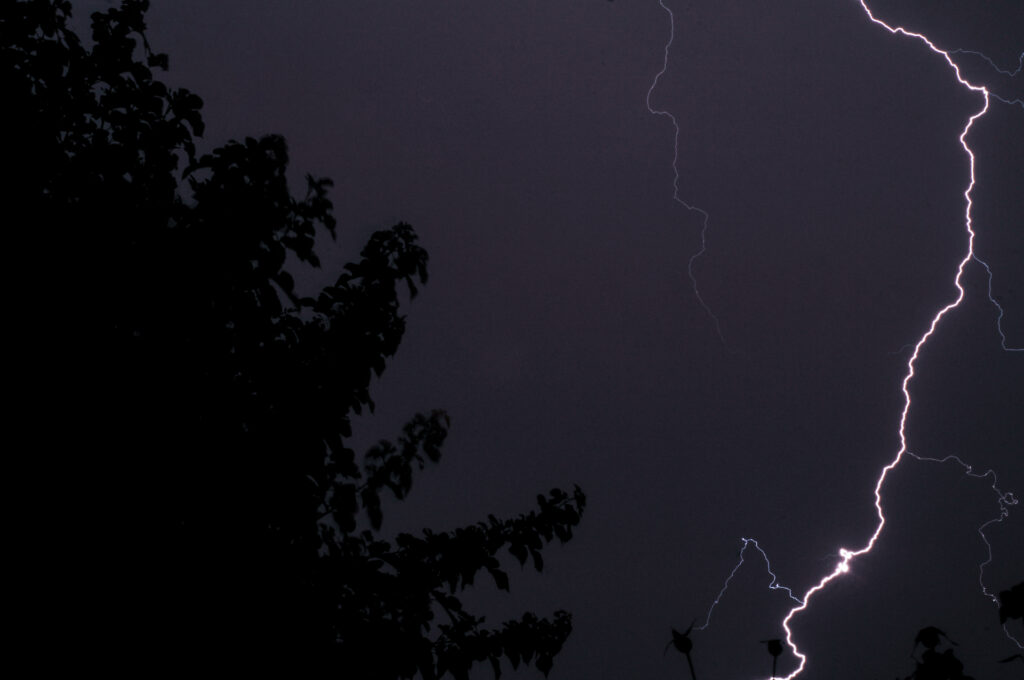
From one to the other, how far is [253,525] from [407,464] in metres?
0.48

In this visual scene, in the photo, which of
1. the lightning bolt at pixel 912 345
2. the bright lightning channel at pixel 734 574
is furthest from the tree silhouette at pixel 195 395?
the lightning bolt at pixel 912 345

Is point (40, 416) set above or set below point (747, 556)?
below

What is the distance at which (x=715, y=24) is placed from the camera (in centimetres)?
385

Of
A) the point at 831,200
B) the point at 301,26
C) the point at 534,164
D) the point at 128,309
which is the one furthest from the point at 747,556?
the point at 301,26

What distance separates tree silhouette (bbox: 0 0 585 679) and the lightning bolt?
2.72m

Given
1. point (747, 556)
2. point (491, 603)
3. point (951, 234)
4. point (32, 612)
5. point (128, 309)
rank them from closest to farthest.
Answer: point (32, 612) → point (128, 309) → point (491, 603) → point (747, 556) → point (951, 234)

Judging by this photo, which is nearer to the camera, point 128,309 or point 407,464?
point 128,309

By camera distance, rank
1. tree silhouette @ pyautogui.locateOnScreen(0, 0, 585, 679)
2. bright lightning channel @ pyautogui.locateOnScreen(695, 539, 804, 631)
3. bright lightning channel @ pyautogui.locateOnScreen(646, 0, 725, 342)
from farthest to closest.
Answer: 1. bright lightning channel @ pyautogui.locateOnScreen(646, 0, 725, 342)
2. bright lightning channel @ pyautogui.locateOnScreen(695, 539, 804, 631)
3. tree silhouette @ pyautogui.locateOnScreen(0, 0, 585, 679)

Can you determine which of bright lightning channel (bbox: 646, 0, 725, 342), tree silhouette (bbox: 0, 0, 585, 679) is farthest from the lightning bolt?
tree silhouette (bbox: 0, 0, 585, 679)

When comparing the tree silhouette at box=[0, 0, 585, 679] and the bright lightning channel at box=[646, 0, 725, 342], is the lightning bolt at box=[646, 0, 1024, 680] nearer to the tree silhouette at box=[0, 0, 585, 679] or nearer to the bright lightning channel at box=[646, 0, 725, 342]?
the bright lightning channel at box=[646, 0, 725, 342]

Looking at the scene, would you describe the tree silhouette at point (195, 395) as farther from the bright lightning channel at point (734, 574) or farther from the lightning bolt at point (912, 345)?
the lightning bolt at point (912, 345)

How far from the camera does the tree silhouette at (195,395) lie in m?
1.03

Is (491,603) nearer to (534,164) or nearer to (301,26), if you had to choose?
(534,164)

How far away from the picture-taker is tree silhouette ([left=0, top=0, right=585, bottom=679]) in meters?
1.03
